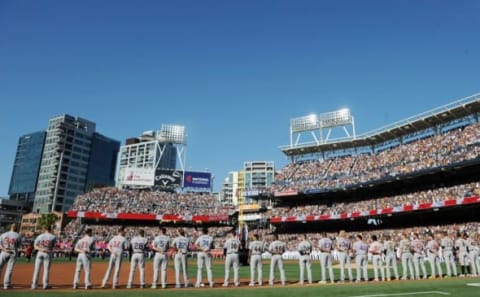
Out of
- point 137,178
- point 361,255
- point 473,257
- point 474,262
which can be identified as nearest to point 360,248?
point 361,255

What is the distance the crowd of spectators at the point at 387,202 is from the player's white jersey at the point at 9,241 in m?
39.2

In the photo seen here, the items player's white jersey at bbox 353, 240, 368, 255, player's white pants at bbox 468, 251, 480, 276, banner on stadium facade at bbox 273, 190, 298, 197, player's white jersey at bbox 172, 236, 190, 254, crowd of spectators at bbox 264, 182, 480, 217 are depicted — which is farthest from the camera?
banner on stadium facade at bbox 273, 190, 298, 197

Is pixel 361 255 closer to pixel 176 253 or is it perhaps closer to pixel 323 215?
pixel 176 253

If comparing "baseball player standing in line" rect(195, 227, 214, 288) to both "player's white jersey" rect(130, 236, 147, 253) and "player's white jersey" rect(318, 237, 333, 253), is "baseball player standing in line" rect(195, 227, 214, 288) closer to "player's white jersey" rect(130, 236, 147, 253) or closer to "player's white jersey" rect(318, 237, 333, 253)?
"player's white jersey" rect(130, 236, 147, 253)

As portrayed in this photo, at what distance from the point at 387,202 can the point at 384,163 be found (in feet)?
21.7

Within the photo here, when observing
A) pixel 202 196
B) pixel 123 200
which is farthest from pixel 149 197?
pixel 202 196

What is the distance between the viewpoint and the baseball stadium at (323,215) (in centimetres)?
1591

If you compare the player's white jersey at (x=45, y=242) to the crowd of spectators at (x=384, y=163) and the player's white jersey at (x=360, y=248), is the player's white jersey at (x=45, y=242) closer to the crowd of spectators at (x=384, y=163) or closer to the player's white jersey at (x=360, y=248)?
the player's white jersey at (x=360, y=248)

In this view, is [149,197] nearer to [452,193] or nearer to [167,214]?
[167,214]

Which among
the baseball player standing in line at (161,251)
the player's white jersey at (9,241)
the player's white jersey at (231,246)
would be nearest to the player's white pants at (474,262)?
the player's white jersey at (231,246)

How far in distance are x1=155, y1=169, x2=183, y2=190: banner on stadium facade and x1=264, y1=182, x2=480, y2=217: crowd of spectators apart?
1996cm

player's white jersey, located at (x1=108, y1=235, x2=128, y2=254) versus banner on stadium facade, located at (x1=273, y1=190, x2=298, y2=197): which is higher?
banner on stadium facade, located at (x1=273, y1=190, x2=298, y2=197)

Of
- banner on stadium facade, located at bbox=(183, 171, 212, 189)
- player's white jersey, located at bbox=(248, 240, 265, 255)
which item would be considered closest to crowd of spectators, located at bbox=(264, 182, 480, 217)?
banner on stadium facade, located at bbox=(183, 171, 212, 189)

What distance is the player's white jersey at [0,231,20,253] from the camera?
1236 centimetres
